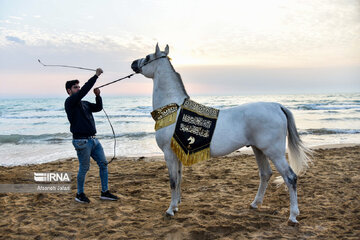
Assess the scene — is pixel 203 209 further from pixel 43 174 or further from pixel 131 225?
pixel 43 174

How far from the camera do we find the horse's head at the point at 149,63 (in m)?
3.59

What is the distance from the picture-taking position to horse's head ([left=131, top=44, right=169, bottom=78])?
141 inches

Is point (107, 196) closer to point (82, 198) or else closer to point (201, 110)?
Answer: point (82, 198)

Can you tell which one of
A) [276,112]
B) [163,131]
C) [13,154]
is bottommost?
[13,154]

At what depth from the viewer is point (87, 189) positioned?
4898mm

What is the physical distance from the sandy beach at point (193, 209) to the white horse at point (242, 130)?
0.36m

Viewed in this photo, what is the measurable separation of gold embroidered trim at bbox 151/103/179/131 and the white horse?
0.19ft

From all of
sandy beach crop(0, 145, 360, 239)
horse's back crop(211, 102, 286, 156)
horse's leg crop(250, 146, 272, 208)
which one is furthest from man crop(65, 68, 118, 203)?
horse's leg crop(250, 146, 272, 208)

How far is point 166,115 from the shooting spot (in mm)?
3469

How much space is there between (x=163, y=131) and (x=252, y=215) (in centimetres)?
162

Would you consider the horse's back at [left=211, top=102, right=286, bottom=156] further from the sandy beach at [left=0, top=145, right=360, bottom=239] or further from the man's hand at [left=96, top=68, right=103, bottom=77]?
the man's hand at [left=96, top=68, right=103, bottom=77]

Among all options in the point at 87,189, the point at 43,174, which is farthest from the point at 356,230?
the point at 43,174

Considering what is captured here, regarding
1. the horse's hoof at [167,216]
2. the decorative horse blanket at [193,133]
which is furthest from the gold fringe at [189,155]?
the horse's hoof at [167,216]

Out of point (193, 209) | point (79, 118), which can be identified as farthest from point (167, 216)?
point (79, 118)
